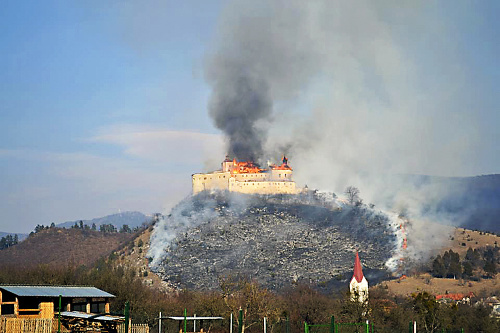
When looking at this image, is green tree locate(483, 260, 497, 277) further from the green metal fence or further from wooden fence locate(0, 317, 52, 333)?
wooden fence locate(0, 317, 52, 333)

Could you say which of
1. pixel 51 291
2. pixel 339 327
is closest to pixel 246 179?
pixel 339 327

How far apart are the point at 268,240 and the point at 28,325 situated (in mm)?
126719

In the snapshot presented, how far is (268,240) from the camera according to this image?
15950 cm

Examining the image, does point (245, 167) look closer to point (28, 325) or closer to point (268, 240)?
point (268, 240)

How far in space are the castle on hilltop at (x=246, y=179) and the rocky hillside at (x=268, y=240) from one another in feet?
7.17

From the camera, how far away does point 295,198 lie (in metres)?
183

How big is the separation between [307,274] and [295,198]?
1798 inches

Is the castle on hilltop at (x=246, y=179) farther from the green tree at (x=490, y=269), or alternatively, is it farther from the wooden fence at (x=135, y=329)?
the wooden fence at (x=135, y=329)

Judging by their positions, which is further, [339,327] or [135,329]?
[339,327]

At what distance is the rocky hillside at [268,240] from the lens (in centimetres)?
13900

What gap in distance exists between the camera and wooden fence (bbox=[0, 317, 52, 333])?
110 ft

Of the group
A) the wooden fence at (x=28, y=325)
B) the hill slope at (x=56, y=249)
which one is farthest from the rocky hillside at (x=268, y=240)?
the wooden fence at (x=28, y=325)

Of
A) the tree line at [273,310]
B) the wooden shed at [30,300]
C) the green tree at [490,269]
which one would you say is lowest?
the tree line at [273,310]

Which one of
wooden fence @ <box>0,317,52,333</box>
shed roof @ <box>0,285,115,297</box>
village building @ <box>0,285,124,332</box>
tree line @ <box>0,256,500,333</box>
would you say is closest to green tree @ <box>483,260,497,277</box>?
tree line @ <box>0,256,500,333</box>
